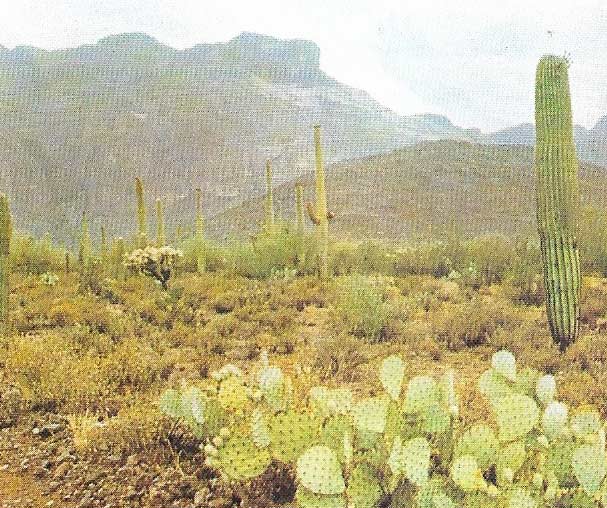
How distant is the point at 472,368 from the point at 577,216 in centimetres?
150

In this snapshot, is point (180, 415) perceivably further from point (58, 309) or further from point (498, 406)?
point (58, 309)

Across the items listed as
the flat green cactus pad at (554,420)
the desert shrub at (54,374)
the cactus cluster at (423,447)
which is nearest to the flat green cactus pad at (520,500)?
the cactus cluster at (423,447)

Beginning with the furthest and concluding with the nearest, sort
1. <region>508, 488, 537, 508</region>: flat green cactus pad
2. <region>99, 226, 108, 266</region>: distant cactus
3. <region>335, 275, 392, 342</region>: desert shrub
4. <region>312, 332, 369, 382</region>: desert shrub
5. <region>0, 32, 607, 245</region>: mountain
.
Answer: <region>0, 32, 607, 245</region>: mountain < <region>99, 226, 108, 266</region>: distant cactus < <region>335, 275, 392, 342</region>: desert shrub < <region>312, 332, 369, 382</region>: desert shrub < <region>508, 488, 537, 508</region>: flat green cactus pad

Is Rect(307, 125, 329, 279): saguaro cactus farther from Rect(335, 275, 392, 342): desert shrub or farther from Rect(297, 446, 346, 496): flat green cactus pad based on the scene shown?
Rect(297, 446, 346, 496): flat green cactus pad

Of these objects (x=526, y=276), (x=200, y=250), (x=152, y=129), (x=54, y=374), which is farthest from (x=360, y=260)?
(x=152, y=129)

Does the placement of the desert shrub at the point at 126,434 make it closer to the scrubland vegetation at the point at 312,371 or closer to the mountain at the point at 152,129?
the scrubland vegetation at the point at 312,371

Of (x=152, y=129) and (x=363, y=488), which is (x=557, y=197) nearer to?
(x=363, y=488)

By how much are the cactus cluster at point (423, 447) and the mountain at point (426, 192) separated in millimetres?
15611

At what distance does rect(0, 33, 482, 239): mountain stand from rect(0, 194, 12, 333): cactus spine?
64.2 feet

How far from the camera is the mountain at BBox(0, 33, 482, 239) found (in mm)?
29338

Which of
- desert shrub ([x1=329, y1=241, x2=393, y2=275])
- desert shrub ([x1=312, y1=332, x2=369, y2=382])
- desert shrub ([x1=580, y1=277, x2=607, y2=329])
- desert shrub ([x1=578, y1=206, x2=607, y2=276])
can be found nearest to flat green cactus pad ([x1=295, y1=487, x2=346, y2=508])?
desert shrub ([x1=312, y1=332, x2=369, y2=382])

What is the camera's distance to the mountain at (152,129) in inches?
1155

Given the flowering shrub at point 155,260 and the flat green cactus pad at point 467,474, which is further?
the flowering shrub at point 155,260

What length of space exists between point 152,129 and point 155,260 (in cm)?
3639
